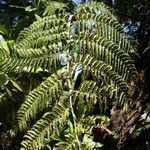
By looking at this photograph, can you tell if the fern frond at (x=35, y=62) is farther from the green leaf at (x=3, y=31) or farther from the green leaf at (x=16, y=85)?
the green leaf at (x=3, y=31)

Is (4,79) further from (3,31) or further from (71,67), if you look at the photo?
(71,67)

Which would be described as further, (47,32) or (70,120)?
(47,32)

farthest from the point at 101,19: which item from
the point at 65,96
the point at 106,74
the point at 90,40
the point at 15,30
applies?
the point at 15,30

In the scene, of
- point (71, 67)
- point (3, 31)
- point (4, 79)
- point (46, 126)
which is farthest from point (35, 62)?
point (3, 31)

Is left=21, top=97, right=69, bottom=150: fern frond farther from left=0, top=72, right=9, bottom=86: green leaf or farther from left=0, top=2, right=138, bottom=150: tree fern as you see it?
left=0, top=72, right=9, bottom=86: green leaf

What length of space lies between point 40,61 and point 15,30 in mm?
1230

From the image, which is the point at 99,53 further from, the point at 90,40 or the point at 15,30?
the point at 15,30

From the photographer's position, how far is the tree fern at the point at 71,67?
166 cm

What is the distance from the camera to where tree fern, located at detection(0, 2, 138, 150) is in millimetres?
1660

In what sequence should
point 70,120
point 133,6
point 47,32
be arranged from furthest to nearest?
point 133,6 → point 47,32 → point 70,120

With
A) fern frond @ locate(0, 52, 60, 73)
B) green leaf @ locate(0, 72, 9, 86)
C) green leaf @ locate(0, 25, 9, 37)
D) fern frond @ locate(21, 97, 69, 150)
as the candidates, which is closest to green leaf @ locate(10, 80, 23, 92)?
green leaf @ locate(0, 72, 9, 86)

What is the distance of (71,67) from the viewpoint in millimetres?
1806

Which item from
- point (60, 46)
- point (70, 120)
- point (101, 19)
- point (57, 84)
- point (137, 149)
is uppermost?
point (101, 19)

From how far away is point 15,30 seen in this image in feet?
9.82
